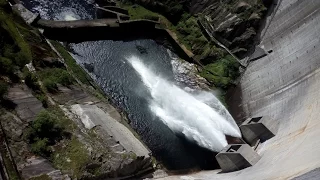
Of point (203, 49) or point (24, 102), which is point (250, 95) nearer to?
point (203, 49)

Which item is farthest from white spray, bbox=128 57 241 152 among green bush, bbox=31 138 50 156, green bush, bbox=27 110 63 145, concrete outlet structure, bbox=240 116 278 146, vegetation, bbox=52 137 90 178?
green bush, bbox=31 138 50 156

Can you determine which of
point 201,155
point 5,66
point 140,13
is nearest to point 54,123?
point 5,66

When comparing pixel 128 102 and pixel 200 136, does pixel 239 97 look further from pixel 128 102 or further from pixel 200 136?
pixel 128 102

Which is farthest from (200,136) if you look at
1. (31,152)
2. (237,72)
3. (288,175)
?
(31,152)

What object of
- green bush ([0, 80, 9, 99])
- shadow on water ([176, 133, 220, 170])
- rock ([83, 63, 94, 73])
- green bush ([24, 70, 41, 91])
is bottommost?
shadow on water ([176, 133, 220, 170])

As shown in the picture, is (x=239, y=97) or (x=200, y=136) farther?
(x=239, y=97)

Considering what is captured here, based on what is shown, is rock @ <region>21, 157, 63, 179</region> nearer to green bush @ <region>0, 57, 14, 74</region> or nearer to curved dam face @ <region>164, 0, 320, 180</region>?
green bush @ <region>0, 57, 14, 74</region>

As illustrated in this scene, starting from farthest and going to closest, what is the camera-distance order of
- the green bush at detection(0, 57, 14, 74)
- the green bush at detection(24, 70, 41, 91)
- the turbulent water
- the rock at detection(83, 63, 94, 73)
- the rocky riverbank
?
the rock at detection(83, 63, 94, 73) → the turbulent water → the green bush at detection(24, 70, 41, 91) → the green bush at detection(0, 57, 14, 74) → the rocky riverbank
